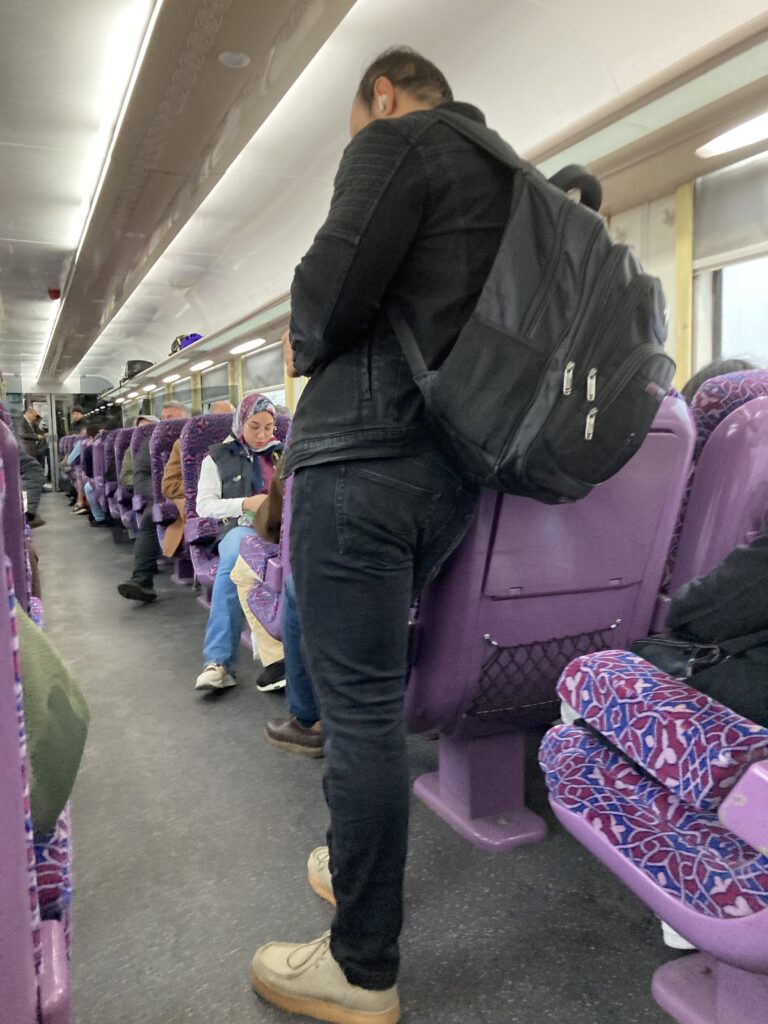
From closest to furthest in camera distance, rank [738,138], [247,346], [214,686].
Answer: [214,686] < [738,138] < [247,346]

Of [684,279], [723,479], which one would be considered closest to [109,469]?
[684,279]

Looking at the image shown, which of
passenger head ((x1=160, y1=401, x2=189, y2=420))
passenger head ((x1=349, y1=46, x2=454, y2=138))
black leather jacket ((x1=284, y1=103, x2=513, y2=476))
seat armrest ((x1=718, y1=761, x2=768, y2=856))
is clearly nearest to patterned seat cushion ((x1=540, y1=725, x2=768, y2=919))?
seat armrest ((x1=718, y1=761, x2=768, y2=856))

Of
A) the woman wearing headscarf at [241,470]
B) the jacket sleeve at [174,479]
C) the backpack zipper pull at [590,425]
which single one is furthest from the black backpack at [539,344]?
the jacket sleeve at [174,479]

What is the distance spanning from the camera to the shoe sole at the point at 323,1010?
1.28 meters

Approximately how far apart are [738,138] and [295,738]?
10.2ft

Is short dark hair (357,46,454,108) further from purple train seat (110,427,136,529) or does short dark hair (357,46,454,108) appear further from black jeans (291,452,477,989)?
purple train seat (110,427,136,529)

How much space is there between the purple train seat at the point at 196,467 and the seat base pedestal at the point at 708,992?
10.6ft

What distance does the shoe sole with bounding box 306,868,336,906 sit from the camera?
5.52ft

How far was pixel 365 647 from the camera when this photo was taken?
48.1 inches

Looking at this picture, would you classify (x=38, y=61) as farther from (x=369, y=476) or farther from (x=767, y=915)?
(x=767, y=915)

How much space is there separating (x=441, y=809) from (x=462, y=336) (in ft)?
4.71

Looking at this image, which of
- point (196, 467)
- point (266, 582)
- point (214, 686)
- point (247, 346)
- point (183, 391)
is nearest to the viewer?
point (266, 582)

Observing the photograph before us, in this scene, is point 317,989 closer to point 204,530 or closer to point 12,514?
point 12,514

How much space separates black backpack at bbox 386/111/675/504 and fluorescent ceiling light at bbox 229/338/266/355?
8.59 metres
